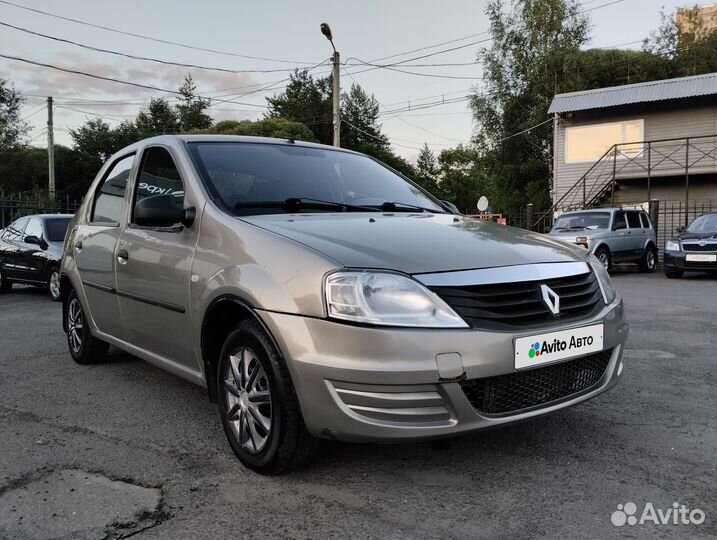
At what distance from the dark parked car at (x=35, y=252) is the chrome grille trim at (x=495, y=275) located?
8749 mm

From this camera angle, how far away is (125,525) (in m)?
2.27

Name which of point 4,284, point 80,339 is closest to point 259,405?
point 80,339

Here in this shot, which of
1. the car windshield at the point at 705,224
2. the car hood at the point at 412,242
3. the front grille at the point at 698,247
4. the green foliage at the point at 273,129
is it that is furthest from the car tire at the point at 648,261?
the green foliage at the point at 273,129

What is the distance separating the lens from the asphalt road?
2.25 metres

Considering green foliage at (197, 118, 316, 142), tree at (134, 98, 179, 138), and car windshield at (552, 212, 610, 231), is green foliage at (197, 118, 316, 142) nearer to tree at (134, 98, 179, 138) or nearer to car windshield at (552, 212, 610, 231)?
tree at (134, 98, 179, 138)

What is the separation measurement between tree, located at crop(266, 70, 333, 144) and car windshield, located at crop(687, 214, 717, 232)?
4214 cm

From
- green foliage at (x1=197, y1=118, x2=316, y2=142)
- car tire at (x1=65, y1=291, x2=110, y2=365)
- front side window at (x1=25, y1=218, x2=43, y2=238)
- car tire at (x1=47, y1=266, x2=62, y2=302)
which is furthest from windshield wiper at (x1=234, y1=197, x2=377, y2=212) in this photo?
green foliage at (x1=197, y1=118, x2=316, y2=142)

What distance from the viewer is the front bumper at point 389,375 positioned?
229 centimetres

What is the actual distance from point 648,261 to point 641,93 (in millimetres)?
10210

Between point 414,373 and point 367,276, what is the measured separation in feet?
1.35

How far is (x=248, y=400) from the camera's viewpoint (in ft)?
9.03

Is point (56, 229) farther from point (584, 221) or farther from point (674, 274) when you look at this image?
point (674, 274)

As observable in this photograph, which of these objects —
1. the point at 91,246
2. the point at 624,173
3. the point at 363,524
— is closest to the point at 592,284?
the point at 363,524

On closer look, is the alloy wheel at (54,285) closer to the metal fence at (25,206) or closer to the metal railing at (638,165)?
the metal fence at (25,206)
